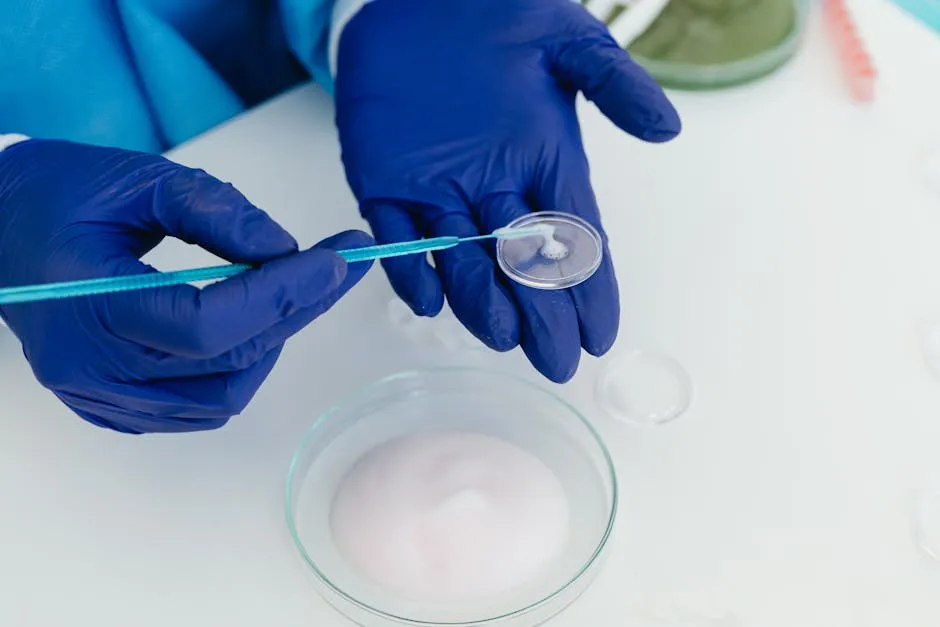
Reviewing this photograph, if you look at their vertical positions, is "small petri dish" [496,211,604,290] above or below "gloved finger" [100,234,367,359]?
below

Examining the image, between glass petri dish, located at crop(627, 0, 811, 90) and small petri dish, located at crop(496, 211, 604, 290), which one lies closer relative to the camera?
small petri dish, located at crop(496, 211, 604, 290)

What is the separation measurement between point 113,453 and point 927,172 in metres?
1.20

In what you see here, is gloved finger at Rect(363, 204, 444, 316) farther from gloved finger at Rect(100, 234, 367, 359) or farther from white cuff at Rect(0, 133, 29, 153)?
white cuff at Rect(0, 133, 29, 153)

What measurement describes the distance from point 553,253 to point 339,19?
54cm

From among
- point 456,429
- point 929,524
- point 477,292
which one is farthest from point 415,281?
point 929,524

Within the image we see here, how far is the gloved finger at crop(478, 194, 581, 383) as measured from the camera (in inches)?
42.0

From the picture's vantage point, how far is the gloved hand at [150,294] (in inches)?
34.8

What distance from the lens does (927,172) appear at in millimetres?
1403

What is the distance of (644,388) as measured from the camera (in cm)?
114

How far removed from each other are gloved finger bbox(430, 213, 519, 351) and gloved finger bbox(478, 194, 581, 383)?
2 centimetres

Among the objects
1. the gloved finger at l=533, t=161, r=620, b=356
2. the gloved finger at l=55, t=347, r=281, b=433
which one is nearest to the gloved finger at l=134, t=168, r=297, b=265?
the gloved finger at l=55, t=347, r=281, b=433

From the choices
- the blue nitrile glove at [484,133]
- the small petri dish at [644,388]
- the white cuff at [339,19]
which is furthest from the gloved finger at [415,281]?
the white cuff at [339,19]

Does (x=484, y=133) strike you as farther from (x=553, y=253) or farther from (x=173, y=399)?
(x=173, y=399)

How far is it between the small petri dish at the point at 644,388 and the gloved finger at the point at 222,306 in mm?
398
